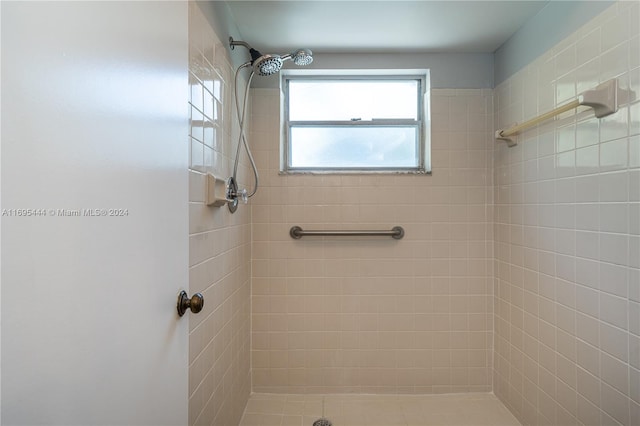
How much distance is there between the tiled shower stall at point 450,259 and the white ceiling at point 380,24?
23cm

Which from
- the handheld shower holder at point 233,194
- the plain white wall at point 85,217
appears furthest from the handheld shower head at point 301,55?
the plain white wall at point 85,217

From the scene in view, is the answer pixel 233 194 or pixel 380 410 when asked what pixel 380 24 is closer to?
pixel 233 194

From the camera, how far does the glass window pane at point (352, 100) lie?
1.94 m

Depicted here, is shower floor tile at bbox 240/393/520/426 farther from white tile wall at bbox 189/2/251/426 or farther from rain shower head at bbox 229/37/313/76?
rain shower head at bbox 229/37/313/76

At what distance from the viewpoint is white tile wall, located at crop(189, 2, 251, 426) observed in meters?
1.01

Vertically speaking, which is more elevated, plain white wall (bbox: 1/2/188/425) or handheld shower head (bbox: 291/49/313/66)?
handheld shower head (bbox: 291/49/313/66)

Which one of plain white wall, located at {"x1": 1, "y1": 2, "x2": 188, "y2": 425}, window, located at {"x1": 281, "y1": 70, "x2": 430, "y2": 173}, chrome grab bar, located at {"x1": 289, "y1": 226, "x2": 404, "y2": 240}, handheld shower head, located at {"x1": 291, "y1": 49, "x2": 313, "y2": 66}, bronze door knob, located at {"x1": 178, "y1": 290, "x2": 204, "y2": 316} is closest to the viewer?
plain white wall, located at {"x1": 1, "y1": 2, "x2": 188, "y2": 425}

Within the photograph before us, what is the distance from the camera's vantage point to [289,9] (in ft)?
4.66

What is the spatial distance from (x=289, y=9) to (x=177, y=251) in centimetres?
125

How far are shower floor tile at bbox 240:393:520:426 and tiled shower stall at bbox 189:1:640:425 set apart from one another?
0.06m

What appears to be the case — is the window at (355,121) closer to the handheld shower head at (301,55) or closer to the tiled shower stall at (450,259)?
the tiled shower stall at (450,259)

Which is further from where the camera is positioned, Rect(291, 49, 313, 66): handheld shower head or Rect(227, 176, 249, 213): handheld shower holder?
Rect(291, 49, 313, 66): handheld shower head

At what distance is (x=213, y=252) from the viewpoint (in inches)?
47.1

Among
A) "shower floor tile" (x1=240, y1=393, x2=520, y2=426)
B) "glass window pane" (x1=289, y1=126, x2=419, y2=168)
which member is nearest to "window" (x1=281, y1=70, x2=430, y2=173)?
"glass window pane" (x1=289, y1=126, x2=419, y2=168)
